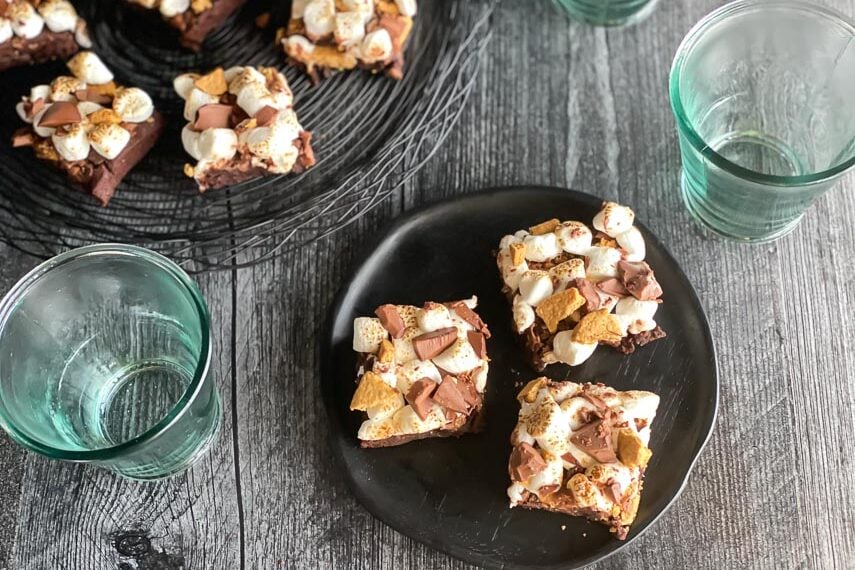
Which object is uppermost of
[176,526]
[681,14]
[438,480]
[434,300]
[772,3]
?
[772,3]

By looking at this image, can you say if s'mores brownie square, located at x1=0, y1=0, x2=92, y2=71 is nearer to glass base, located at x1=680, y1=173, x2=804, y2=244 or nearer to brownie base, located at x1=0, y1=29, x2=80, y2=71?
brownie base, located at x1=0, y1=29, x2=80, y2=71

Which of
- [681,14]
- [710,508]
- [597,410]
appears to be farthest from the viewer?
[681,14]

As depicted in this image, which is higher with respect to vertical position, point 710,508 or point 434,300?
point 434,300

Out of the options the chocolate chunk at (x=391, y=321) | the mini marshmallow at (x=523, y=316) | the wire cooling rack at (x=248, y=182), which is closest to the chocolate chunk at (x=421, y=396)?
the chocolate chunk at (x=391, y=321)

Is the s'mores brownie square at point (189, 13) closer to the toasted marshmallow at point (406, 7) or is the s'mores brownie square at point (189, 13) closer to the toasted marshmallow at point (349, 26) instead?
the toasted marshmallow at point (349, 26)

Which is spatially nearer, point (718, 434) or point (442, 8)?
point (718, 434)

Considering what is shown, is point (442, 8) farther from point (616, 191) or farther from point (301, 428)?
point (301, 428)

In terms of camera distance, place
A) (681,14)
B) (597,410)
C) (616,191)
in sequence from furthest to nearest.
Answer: (681,14) < (616,191) < (597,410)

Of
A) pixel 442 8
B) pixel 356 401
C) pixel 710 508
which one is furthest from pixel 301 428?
pixel 442 8
